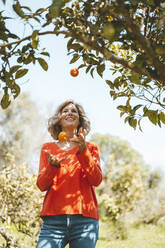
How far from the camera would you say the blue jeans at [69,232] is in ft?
5.46

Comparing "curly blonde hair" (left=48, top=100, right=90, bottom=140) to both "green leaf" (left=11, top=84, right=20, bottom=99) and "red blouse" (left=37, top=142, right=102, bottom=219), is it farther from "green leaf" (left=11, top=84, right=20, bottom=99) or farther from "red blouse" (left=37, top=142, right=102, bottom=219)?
"green leaf" (left=11, top=84, right=20, bottom=99)

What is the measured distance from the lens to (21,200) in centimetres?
379

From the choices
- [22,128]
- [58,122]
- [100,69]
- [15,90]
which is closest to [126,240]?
[58,122]

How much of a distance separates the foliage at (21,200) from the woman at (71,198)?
1.81 m

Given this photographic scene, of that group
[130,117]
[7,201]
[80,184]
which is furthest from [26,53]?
[7,201]

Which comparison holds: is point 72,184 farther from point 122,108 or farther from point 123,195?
point 123,195

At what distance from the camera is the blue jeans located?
5.46 feet

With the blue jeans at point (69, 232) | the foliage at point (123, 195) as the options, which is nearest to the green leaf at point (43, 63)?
the blue jeans at point (69, 232)

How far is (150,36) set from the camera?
5.17 feet

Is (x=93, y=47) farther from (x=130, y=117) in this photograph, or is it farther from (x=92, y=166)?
(x=92, y=166)

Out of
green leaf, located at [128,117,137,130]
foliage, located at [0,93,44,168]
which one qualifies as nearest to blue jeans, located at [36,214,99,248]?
green leaf, located at [128,117,137,130]

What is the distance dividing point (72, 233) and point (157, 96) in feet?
3.45

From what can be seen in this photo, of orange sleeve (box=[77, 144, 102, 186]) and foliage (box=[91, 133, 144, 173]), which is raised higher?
foliage (box=[91, 133, 144, 173])

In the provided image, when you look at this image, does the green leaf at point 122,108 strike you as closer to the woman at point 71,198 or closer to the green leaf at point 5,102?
the woman at point 71,198
